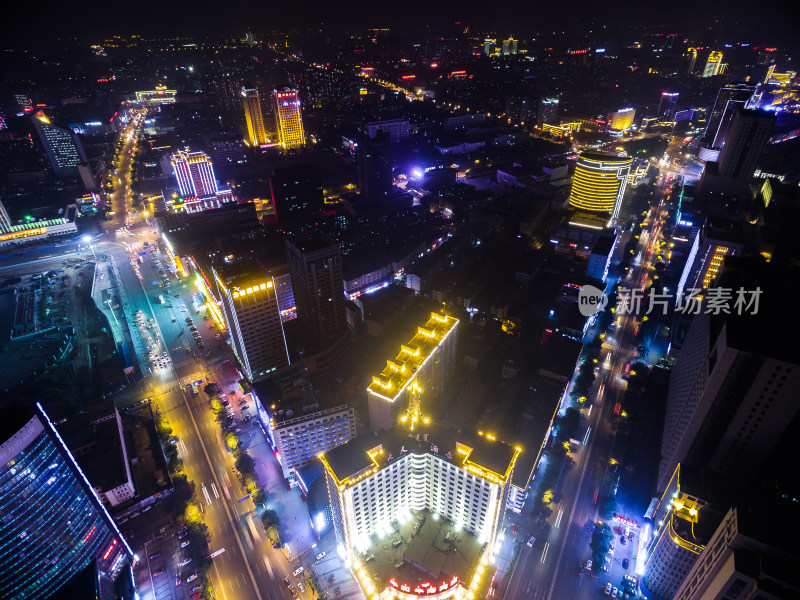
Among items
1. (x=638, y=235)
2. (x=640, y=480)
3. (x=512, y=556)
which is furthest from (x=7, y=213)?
(x=638, y=235)

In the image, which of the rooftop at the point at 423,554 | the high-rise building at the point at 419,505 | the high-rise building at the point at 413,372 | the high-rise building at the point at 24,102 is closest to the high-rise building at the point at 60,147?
the high-rise building at the point at 24,102

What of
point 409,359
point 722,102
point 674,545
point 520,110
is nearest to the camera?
point 674,545

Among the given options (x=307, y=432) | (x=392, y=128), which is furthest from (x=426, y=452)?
(x=392, y=128)

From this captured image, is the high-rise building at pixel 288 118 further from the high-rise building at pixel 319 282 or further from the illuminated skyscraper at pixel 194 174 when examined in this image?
the high-rise building at pixel 319 282

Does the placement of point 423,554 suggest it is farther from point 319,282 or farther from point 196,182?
point 196,182

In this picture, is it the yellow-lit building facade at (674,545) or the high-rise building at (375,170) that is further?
the high-rise building at (375,170)

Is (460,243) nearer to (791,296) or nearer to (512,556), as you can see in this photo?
(791,296)

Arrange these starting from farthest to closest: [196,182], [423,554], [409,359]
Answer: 1. [196,182]
2. [409,359]
3. [423,554]
